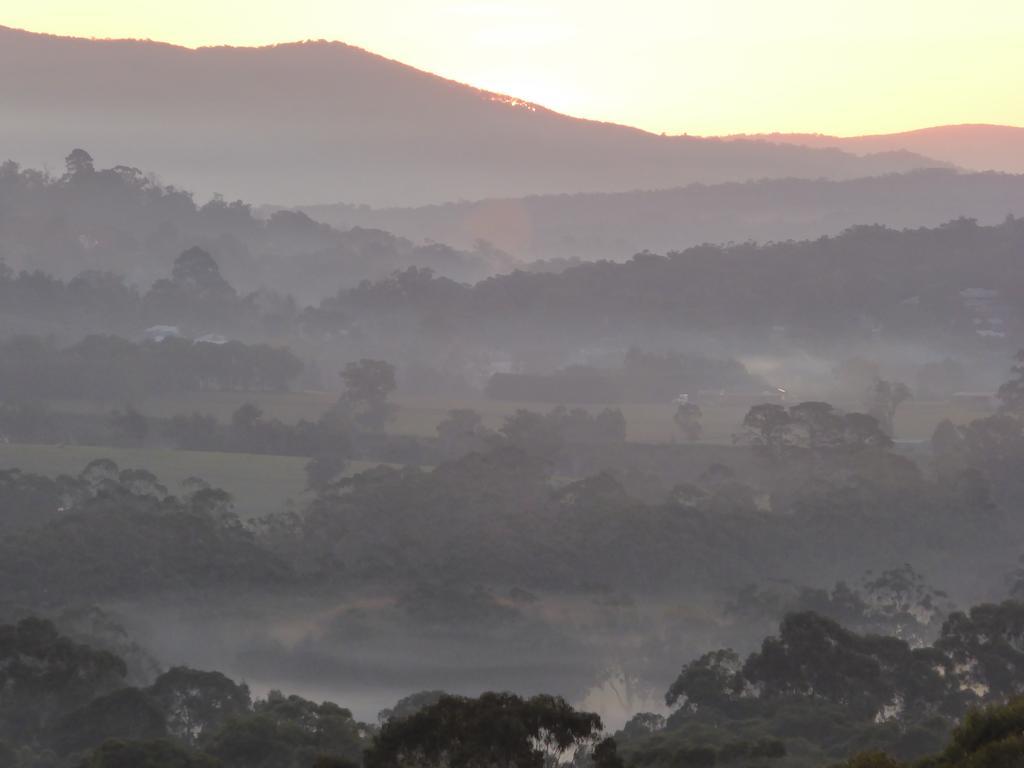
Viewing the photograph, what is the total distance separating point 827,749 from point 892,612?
60.3 ft

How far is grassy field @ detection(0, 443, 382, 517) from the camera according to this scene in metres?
59.2

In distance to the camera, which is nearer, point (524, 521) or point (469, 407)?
point (524, 521)

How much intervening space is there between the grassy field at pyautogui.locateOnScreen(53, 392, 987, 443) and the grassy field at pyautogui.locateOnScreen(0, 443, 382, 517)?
10.8m

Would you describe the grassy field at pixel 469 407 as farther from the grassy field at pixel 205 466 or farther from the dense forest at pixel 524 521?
the grassy field at pixel 205 466

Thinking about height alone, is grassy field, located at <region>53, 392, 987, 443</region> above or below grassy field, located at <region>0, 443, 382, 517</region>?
above

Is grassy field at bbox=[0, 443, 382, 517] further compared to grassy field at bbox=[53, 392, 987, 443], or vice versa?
grassy field at bbox=[53, 392, 987, 443]

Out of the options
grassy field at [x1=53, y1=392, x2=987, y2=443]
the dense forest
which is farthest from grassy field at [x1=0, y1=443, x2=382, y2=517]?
grassy field at [x1=53, y1=392, x2=987, y2=443]

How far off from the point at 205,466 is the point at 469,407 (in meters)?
23.0

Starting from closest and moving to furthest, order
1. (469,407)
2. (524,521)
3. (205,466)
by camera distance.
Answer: (524,521) → (205,466) → (469,407)

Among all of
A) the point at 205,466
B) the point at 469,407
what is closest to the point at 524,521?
the point at 205,466

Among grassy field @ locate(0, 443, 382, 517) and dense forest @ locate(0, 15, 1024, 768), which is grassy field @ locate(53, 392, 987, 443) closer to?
dense forest @ locate(0, 15, 1024, 768)

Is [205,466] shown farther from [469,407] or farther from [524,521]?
[469,407]

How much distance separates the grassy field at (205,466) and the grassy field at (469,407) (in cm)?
1079

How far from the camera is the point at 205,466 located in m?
62.8
